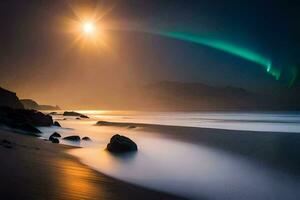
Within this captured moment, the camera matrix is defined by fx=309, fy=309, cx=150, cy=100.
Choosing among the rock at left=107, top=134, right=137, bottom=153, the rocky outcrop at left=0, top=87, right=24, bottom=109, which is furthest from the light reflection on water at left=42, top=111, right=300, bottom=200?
the rocky outcrop at left=0, top=87, right=24, bottom=109

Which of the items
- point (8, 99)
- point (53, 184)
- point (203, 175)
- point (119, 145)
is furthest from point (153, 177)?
point (8, 99)

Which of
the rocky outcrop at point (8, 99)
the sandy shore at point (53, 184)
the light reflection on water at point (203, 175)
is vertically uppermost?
the rocky outcrop at point (8, 99)

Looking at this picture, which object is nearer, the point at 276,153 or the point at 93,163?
the point at 93,163

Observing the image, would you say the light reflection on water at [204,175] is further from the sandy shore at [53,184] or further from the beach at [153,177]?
the sandy shore at [53,184]

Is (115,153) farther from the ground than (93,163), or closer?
farther from the ground

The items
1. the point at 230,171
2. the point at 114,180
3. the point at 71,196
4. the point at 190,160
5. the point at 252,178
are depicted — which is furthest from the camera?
the point at 190,160

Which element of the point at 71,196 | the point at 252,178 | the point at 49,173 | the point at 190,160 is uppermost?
the point at 190,160

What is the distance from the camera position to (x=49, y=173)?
10391mm

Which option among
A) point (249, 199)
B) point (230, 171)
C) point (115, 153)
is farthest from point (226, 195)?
point (115, 153)

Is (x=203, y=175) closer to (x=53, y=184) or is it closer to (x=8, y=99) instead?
(x=53, y=184)

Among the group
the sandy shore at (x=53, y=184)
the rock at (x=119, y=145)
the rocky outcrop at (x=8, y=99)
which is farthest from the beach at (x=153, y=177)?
the rocky outcrop at (x=8, y=99)

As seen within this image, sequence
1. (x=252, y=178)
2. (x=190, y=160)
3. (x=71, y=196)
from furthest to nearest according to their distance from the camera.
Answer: (x=190, y=160), (x=252, y=178), (x=71, y=196)

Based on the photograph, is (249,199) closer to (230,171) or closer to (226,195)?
(226,195)

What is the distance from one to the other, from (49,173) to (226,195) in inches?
232
